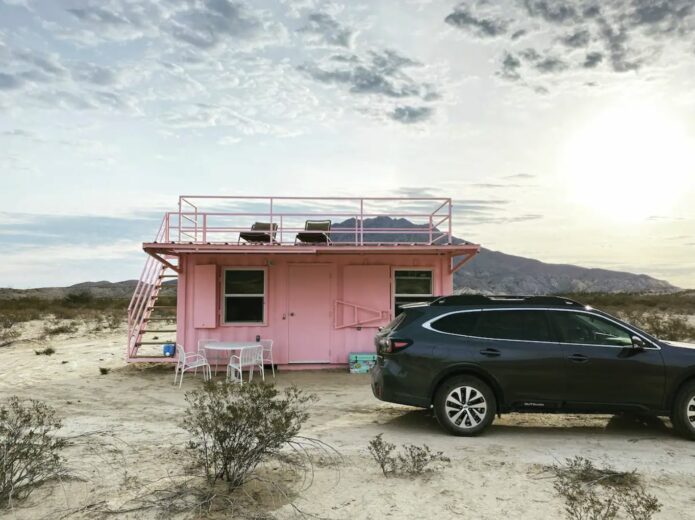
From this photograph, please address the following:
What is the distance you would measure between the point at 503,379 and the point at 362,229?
21.5 feet

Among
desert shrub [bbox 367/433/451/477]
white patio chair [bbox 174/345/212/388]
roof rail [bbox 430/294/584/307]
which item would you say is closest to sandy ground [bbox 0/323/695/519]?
desert shrub [bbox 367/433/451/477]

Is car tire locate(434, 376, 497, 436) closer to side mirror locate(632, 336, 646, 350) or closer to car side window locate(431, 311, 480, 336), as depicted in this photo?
car side window locate(431, 311, 480, 336)

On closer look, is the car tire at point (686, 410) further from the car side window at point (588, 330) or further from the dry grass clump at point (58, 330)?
the dry grass clump at point (58, 330)

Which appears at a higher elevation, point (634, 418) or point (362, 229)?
point (362, 229)

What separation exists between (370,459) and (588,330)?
11.1 feet

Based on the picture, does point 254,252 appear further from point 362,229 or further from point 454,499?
point 454,499

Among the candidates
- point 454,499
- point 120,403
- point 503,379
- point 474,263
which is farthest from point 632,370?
point 474,263

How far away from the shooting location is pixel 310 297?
13.7 metres

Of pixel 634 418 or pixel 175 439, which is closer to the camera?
pixel 175 439

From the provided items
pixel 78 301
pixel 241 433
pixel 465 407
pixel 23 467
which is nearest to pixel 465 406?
pixel 465 407

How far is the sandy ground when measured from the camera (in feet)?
16.6

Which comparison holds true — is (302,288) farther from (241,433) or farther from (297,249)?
(241,433)

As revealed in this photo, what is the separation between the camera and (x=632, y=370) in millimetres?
7254

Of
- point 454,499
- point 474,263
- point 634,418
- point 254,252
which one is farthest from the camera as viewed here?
point 474,263
